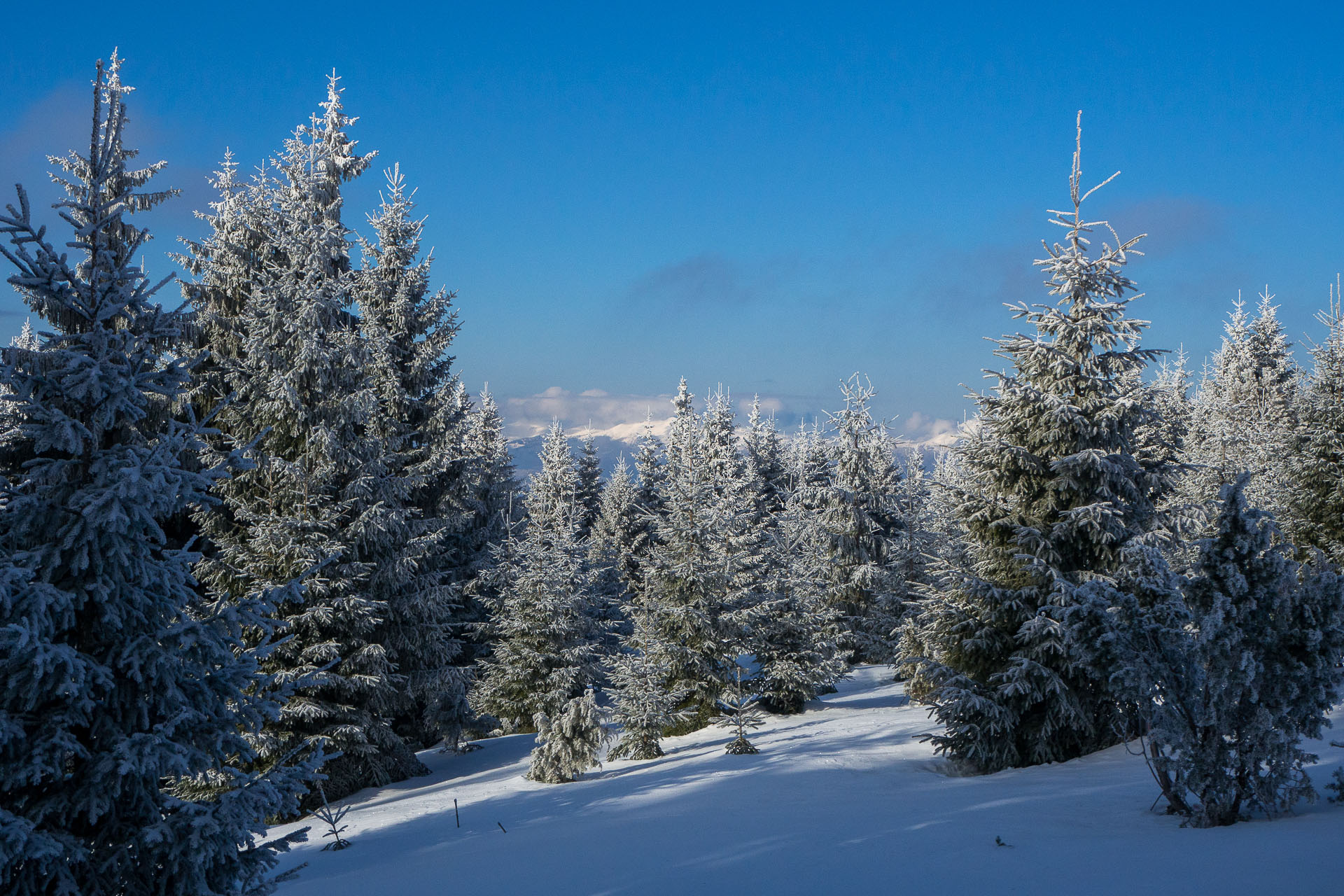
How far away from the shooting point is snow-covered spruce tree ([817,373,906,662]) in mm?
29469

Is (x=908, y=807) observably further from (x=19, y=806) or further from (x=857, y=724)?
(x=19, y=806)

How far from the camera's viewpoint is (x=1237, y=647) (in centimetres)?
720

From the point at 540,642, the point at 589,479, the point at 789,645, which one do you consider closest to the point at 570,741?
the point at 540,642

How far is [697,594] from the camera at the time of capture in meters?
20.3

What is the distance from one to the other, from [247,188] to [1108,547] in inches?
733

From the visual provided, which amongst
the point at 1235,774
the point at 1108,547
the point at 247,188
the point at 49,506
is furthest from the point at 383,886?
the point at 247,188

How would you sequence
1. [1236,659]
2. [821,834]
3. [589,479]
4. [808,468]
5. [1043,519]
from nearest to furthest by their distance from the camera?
[1236,659]
[821,834]
[1043,519]
[589,479]
[808,468]

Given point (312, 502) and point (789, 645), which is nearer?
point (312, 502)

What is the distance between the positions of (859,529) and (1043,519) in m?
17.2

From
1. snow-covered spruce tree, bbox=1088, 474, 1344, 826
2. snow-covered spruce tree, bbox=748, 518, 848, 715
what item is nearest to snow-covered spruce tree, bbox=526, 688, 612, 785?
snow-covered spruce tree, bbox=748, 518, 848, 715

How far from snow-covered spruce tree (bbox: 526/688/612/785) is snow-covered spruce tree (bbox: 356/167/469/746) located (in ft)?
9.64

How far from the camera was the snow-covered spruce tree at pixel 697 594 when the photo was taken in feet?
65.4

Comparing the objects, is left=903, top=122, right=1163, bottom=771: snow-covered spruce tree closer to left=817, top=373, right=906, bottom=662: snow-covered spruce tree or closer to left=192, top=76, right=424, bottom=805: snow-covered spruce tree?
left=192, top=76, right=424, bottom=805: snow-covered spruce tree

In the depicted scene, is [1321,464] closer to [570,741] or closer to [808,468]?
[570,741]
